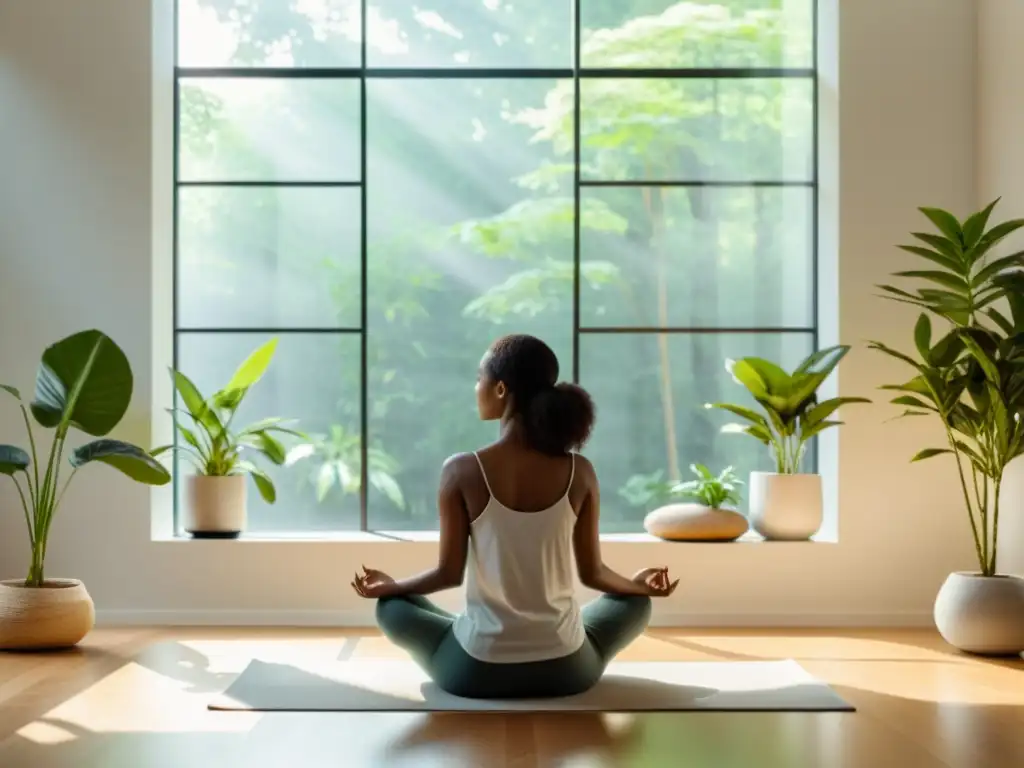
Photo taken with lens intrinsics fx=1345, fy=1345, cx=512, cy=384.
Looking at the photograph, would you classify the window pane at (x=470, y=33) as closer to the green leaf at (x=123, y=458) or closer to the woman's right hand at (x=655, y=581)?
the green leaf at (x=123, y=458)

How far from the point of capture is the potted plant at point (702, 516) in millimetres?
5422

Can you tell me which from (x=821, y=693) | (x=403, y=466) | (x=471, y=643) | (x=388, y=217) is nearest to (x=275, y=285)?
(x=388, y=217)

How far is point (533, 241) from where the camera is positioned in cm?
580

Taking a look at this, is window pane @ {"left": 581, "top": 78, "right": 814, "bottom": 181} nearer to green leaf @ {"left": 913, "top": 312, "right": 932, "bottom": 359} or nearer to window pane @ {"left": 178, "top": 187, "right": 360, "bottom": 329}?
window pane @ {"left": 178, "top": 187, "right": 360, "bottom": 329}

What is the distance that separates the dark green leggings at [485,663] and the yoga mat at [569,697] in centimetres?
3

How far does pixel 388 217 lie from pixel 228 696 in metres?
2.67

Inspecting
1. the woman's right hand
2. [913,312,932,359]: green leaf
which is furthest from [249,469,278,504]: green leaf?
[913,312,932,359]: green leaf

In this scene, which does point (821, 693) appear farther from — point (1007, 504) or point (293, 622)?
point (293, 622)

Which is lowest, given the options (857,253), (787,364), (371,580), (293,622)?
(293,622)

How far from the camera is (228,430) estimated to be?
554cm

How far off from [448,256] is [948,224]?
7.00ft

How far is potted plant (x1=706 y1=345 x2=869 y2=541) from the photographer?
532cm

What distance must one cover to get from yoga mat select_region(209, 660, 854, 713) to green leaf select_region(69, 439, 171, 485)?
83 cm

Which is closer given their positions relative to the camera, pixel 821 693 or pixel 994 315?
pixel 821 693
